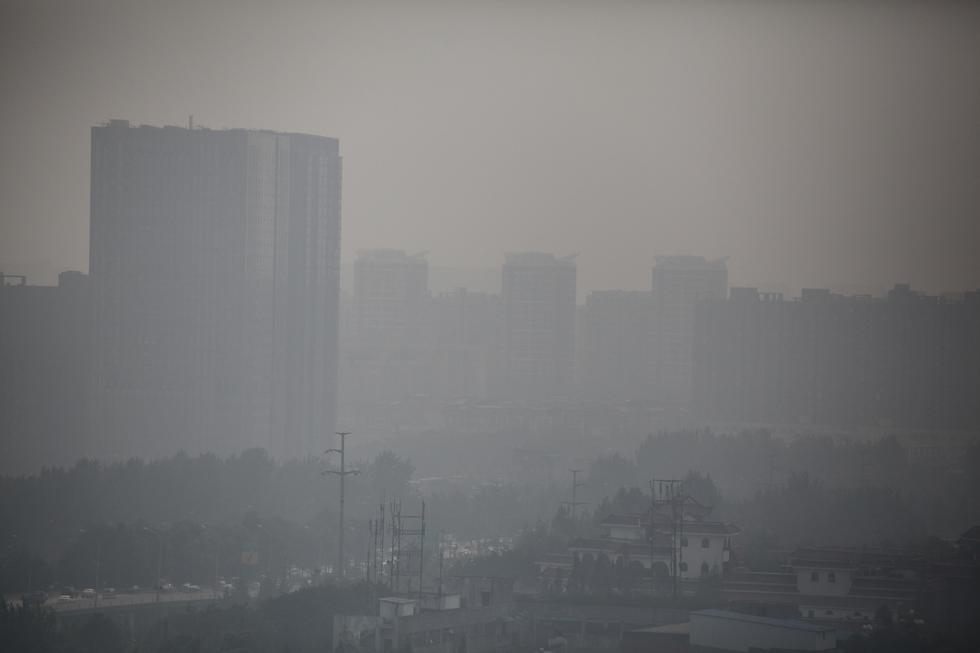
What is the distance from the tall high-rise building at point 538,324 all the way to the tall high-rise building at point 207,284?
6120mm

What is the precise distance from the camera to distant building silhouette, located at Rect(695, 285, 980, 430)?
13453 millimetres

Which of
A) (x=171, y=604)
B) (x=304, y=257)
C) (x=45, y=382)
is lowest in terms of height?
(x=171, y=604)

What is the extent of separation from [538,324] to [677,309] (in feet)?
5.02

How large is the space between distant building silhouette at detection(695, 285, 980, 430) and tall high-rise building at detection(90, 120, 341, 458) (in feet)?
13.9

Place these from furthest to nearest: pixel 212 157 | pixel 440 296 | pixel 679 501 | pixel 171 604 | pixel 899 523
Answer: pixel 440 296
pixel 212 157
pixel 899 523
pixel 679 501
pixel 171 604

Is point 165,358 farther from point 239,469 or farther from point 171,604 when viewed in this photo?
point 171,604

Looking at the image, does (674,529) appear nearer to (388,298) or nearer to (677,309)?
(677,309)

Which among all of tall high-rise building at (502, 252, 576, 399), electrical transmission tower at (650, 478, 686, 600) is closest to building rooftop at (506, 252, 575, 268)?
tall high-rise building at (502, 252, 576, 399)

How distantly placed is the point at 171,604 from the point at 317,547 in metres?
1.36

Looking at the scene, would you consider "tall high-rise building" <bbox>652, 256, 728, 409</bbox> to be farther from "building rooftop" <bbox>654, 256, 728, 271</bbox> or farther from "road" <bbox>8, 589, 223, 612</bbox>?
"road" <bbox>8, 589, 223, 612</bbox>

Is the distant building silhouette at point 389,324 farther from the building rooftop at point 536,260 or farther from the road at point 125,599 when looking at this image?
the road at point 125,599

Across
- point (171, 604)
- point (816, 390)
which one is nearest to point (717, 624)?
point (171, 604)

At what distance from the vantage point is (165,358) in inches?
480

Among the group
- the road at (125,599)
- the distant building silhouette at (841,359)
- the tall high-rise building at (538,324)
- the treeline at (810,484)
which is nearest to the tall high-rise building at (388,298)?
the tall high-rise building at (538,324)
